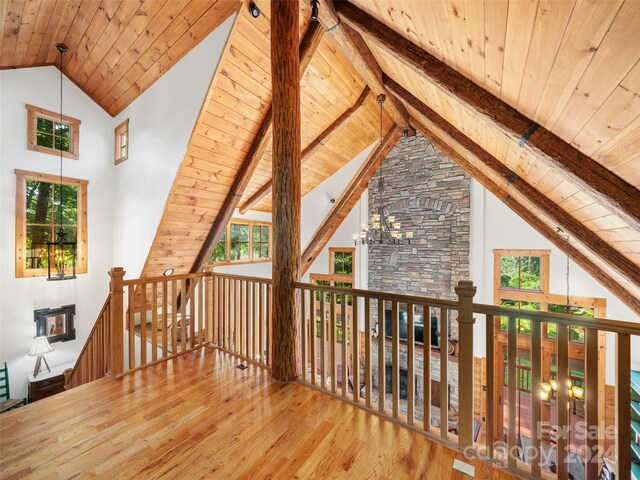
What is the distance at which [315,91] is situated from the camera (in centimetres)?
412

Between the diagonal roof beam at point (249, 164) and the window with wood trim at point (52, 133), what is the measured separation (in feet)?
10.4

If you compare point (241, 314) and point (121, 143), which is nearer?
point (241, 314)

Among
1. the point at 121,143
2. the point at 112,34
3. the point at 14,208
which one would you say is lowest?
the point at 14,208

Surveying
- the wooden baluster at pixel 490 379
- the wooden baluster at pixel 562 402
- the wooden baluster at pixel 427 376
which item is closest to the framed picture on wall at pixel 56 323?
the wooden baluster at pixel 427 376

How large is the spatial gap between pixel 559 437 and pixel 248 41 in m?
3.95

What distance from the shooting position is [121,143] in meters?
5.11

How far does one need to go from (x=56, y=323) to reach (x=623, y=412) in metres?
7.17

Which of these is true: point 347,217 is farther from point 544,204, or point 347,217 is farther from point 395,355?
point 395,355

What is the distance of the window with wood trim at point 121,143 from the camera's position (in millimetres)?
4820

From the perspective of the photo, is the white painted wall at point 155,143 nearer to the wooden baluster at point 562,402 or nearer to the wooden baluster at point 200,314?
the wooden baluster at point 200,314

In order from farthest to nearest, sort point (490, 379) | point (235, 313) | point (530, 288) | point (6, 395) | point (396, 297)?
point (530, 288)
point (6, 395)
point (235, 313)
point (396, 297)
point (490, 379)

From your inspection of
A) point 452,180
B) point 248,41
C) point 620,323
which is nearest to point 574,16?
point 620,323

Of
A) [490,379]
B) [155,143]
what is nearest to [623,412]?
[490,379]

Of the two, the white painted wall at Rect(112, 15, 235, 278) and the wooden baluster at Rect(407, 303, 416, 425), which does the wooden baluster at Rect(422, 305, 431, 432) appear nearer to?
the wooden baluster at Rect(407, 303, 416, 425)
